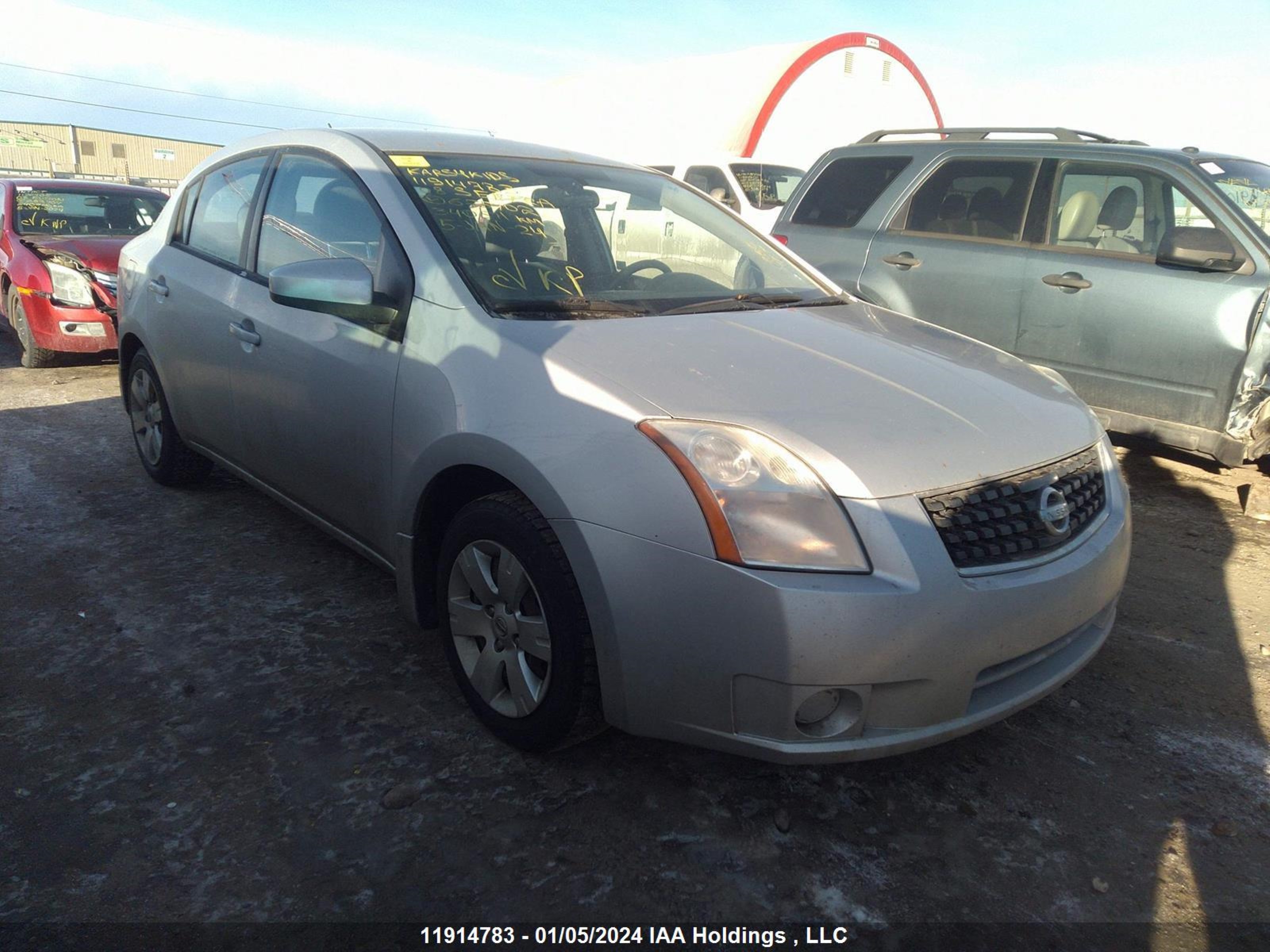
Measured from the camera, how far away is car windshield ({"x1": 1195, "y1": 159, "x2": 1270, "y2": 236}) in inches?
189

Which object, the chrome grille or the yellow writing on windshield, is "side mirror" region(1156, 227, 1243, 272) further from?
the yellow writing on windshield

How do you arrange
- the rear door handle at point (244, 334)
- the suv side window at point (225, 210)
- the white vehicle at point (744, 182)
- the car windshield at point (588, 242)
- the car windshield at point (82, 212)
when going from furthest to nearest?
the white vehicle at point (744, 182)
the car windshield at point (82, 212)
the suv side window at point (225, 210)
the rear door handle at point (244, 334)
the car windshield at point (588, 242)

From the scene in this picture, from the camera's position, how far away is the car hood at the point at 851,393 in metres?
2.17

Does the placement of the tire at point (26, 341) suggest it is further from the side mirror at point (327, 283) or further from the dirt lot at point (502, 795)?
the side mirror at point (327, 283)

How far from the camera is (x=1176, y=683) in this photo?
3.09m

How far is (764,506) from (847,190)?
4756 millimetres

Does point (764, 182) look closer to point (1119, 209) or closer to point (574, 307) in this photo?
point (1119, 209)

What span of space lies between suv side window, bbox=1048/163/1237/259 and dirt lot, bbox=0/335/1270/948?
232cm

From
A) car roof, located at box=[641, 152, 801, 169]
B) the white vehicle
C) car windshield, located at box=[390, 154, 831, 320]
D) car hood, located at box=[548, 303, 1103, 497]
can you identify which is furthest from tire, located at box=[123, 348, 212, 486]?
car roof, located at box=[641, 152, 801, 169]

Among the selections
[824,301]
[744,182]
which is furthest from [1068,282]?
[744,182]

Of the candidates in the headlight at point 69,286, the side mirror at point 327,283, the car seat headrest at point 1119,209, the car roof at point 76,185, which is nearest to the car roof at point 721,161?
the car roof at point 76,185

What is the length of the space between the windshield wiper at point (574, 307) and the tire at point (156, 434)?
229 centimetres

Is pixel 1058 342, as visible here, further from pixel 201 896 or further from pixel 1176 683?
pixel 201 896

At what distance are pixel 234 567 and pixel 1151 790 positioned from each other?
3236 millimetres
